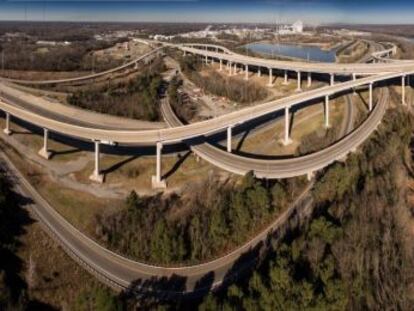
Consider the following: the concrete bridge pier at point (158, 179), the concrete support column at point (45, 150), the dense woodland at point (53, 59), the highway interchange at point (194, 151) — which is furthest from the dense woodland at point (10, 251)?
the dense woodland at point (53, 59)

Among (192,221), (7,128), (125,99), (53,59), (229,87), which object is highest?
(53,59)

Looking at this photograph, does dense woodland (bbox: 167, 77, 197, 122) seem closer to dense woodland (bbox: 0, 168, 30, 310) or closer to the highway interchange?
the highway interchange

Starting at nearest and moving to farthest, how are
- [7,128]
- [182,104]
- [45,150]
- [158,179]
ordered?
[158,179]
[45,150]
[7,128]
[182,104]

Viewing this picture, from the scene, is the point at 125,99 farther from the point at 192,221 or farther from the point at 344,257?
the point at 344,257

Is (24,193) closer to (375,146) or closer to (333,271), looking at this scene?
(333,271)

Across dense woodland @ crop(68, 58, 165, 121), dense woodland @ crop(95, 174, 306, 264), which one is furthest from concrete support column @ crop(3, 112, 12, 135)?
dense woodland @ crop(95, 174, 306, 264)

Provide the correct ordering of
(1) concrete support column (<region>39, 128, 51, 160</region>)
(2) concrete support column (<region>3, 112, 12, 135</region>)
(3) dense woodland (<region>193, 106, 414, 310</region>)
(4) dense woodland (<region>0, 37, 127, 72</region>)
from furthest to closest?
1. (4) dense woodland (<region>0, 37, 127, 72</region>)
2. (2) concrete support column (<region>3, 112, 12, 135</region>)
3. (1) concrete support column (<region>39, 128, 51, 160</region>)
4. (3) dense woodland (<region>193, 106, 414, 310</region>)

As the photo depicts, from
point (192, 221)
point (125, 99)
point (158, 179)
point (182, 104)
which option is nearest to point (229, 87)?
point (182, 104)
